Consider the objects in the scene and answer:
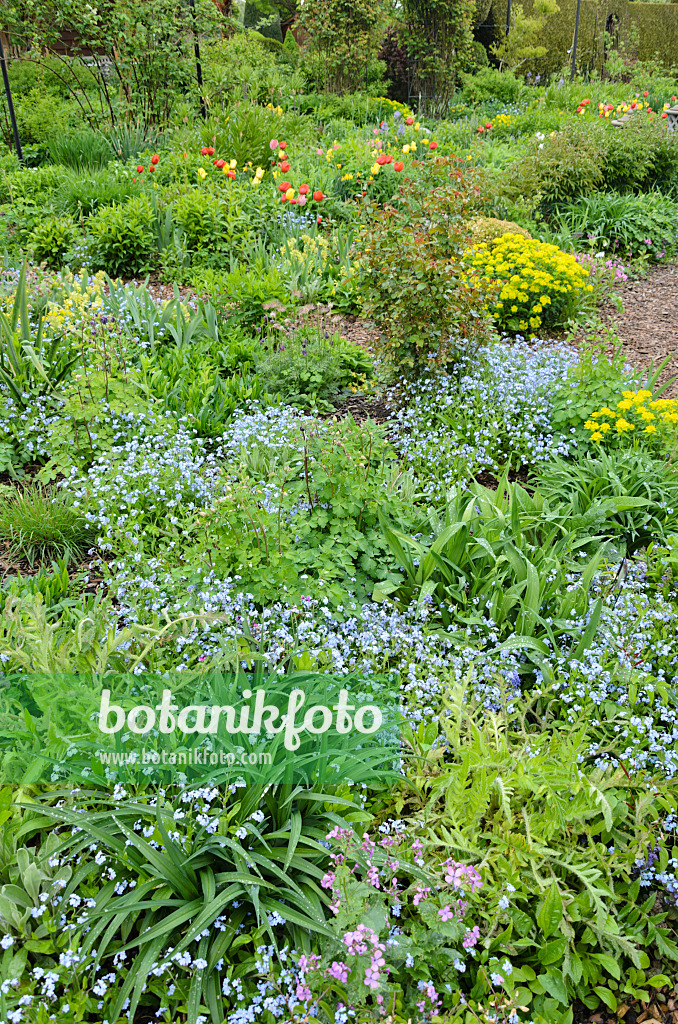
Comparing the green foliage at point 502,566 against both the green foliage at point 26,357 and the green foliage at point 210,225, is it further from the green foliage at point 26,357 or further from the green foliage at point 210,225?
the green foliage at point 210,225

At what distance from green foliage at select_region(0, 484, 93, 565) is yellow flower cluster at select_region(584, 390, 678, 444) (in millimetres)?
2854

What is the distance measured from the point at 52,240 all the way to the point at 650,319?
218 inches

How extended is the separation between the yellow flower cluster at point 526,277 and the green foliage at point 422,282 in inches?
37.0

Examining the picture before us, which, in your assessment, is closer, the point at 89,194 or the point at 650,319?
the point at 650,319

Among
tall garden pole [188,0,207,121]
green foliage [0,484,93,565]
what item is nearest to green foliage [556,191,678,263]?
tall garden pole [188,0,207,121]

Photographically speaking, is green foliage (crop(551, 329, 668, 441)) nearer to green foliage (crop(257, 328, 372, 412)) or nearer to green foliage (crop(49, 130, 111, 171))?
green foliage (crop(257, 328, 372, 412))

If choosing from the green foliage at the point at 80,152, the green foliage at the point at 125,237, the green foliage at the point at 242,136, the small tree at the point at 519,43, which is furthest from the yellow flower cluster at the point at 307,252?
the small tree at the point at 519,43

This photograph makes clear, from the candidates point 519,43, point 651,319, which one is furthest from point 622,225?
point 519,43

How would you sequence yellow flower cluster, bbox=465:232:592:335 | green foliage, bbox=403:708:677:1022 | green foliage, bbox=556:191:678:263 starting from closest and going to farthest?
green foliage, bbox=403:708:677:1022 < yellow flower cluster, bbox=465:232:592:335 < green foliage, bbox=556:191:678:263

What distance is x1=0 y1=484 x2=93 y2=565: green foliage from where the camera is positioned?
371 centimetres

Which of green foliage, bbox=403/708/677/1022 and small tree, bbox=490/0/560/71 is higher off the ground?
small tree, bbox=490/0/560/71

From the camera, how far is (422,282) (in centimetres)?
448

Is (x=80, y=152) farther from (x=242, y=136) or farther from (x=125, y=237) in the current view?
(x=125, y=237)

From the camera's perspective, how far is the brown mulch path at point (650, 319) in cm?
590
